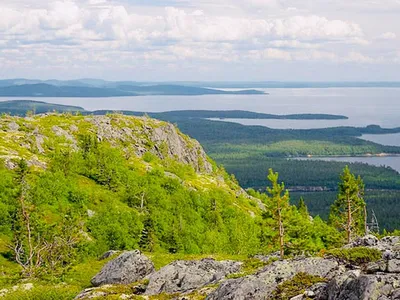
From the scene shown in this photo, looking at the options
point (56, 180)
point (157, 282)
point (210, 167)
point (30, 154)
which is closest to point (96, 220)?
point (56, 180)

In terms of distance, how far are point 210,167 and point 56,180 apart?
277 feet

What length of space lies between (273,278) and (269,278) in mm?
229

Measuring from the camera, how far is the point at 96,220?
77.9 metres

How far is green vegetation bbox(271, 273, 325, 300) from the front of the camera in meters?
24.3

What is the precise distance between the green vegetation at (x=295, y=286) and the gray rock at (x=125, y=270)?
15.1 meters

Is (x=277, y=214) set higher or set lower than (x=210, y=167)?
Result: higher

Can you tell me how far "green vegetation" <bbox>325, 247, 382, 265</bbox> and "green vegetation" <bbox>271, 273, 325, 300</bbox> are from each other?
3.09m

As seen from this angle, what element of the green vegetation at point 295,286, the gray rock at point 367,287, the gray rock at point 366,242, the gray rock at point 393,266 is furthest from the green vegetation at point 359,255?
the gray rock at point 367,287

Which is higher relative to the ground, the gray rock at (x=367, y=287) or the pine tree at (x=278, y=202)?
the gray rock at (x=367, y=287)

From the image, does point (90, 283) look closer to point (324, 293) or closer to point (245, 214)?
point (324, 293)

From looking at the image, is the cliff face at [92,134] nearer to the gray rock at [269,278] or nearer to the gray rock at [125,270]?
the gray rock at [125,270]

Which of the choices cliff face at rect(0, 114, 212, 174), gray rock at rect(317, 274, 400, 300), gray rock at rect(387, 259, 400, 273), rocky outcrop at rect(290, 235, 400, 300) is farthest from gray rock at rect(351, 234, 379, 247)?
cliff face at rect(0, 114, 212, 174)

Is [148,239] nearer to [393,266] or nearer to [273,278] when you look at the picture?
[273,278]

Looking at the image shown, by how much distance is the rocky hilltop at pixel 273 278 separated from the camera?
21141mm
